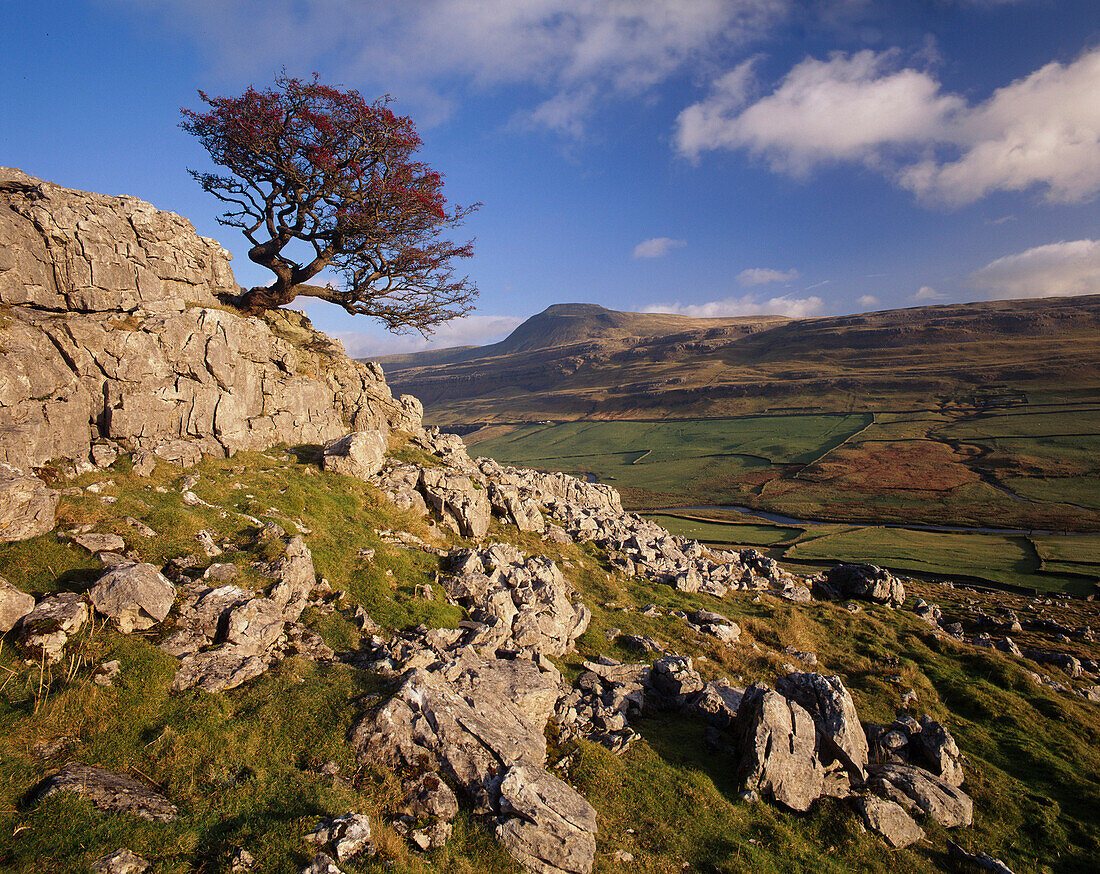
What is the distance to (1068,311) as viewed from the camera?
198250 mm

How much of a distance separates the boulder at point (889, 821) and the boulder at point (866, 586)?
23496mm

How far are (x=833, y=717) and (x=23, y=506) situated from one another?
21.5m

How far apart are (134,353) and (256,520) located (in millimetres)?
8162

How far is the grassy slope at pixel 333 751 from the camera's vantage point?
8094 millimetres

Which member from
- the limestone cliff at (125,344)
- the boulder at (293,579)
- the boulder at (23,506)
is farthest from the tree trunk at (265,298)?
the boulder at (293,579)

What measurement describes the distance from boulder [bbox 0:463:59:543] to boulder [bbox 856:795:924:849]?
2117cm

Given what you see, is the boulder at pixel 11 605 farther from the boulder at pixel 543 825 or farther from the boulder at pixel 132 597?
the boulder at pixel 543 825

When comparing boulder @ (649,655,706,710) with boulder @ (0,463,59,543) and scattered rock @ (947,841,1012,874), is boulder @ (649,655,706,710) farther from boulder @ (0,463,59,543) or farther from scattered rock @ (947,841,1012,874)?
boulder @ (0,463,59,543)

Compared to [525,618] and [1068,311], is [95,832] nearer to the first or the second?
[525,618]

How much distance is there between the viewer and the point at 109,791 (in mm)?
7926

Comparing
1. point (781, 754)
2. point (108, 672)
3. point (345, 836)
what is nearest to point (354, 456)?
point (108, 672)

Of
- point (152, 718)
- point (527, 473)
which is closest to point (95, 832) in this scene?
point (152, 718)

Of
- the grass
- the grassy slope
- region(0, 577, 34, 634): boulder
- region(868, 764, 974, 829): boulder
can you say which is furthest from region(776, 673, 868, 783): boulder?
the grass

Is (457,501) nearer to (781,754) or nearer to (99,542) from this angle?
(99,542)
